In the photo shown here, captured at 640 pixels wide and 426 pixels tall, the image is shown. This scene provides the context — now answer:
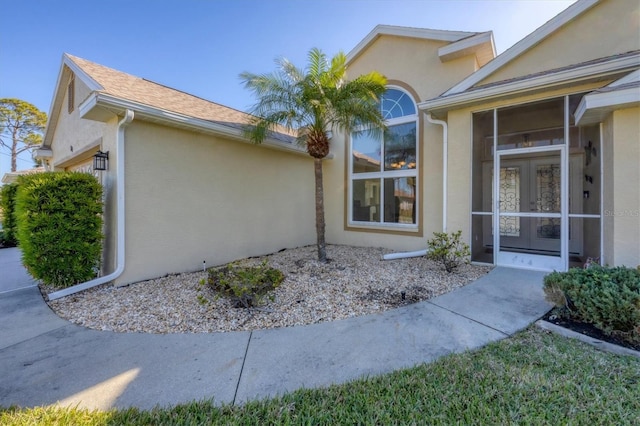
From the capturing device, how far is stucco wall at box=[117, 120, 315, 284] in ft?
20.3

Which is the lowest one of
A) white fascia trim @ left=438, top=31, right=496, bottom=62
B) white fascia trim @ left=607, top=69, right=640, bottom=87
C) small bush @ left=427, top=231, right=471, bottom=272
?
small bush @ left=427, top=231, right=471, bottom=272

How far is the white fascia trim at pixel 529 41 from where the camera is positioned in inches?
255

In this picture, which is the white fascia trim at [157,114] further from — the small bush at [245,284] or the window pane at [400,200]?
the window pane at [400,200]

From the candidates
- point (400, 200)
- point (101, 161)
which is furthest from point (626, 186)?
point (101, 161)

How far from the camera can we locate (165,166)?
6598 mm

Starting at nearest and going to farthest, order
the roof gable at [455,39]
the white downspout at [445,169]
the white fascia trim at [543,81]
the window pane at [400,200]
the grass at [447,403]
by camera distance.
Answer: the grass at [447,403]
the white fascia trim at [543,81]
the white downspout at [445,169]
the roof gable at [455,39]
the window pane at [400,200]

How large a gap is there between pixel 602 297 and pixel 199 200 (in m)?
7.82

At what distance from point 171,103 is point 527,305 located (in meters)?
8.96

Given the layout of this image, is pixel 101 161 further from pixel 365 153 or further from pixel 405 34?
pixel 405 34

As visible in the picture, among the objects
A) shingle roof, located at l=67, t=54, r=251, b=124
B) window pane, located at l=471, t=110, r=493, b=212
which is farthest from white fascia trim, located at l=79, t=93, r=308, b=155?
window pane, located at l=471, t=110, r=493, b=212

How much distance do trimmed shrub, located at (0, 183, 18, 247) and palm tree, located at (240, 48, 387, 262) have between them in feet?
28.0

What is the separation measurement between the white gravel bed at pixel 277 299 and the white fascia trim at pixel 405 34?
6.64 m

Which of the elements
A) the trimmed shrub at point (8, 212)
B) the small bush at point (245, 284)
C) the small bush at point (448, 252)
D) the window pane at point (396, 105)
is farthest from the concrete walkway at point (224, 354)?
the trimmed shrub at point (8, 212)

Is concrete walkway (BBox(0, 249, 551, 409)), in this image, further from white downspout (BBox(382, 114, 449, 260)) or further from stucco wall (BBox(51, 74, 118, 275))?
white downspout (BBox(382, 114, 449, 260))
